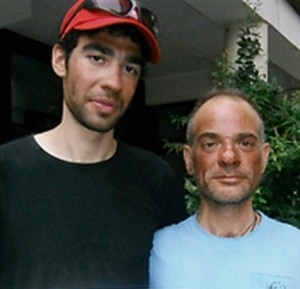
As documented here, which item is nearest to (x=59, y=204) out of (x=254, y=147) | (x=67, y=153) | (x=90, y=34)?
(x=67, y=153)

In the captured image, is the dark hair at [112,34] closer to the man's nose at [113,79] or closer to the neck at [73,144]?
the man's nose at [113,79]

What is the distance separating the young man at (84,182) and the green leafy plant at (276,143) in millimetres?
1145

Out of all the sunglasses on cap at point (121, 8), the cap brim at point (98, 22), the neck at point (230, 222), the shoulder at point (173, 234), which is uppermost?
the sunglasses on cap at point (121, 8)

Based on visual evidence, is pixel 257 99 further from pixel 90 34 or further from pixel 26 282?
pixel 26 282

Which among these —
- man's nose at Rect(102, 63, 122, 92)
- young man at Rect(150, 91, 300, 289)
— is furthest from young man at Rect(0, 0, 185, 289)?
young man at Rect(150, 91, 300, 289)

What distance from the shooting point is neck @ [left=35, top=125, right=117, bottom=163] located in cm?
198

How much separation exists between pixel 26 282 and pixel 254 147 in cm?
84

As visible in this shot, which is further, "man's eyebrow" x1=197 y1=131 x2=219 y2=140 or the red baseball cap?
"man's eyebrow" x1=197 y1=131 x2=219 y2=140

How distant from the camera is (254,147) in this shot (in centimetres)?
210

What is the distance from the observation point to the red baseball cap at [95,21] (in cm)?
192

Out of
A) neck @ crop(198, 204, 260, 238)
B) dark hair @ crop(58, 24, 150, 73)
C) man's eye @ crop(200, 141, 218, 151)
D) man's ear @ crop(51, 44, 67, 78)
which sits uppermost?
dark hair @ crop(58, 24, 150, 73)

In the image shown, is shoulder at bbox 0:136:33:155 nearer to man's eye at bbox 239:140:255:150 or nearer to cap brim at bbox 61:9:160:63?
cap brim at bbox 61:9:160:63

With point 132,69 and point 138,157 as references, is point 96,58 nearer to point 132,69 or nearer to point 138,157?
point 132,69

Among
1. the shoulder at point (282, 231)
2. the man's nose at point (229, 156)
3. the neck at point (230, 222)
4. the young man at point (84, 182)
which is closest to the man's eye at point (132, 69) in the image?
the young man at point (84, 182)
